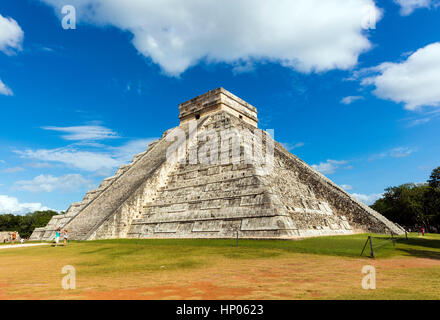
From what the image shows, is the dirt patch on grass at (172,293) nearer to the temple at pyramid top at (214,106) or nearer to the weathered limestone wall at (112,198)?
the weathered limestone wall at (112,198)

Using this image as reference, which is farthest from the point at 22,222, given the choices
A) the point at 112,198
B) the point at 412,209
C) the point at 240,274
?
the point at 412,209

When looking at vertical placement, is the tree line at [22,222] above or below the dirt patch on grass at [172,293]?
below

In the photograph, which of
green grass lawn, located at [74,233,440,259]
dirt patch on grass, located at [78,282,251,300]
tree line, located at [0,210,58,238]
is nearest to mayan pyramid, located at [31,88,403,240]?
green grass lawn, located at [74,233,440,259]

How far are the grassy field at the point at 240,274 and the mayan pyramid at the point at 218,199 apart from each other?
214 centimetres

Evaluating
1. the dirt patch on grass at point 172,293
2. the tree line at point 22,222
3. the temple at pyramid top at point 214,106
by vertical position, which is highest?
the temple at pyramid top at point 214,106

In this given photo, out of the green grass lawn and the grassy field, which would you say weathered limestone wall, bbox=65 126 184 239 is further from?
the green grass lawn

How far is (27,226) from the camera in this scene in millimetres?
59844

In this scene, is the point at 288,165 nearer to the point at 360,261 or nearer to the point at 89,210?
the point at 360,261

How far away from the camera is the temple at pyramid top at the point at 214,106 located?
22.3m

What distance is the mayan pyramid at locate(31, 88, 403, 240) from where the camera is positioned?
1198cm

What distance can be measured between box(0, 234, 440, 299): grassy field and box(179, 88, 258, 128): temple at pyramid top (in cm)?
1456

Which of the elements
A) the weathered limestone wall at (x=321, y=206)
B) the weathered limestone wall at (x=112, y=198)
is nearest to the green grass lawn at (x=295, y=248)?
the weathered limestone wall at (x=321, y=206)
